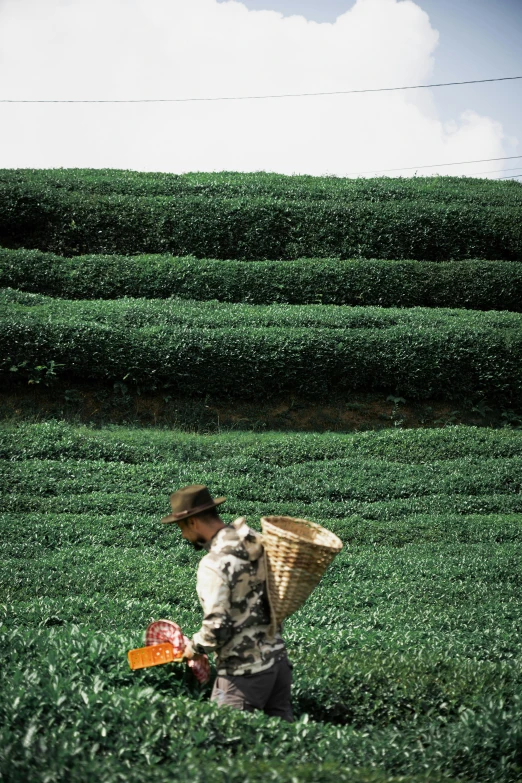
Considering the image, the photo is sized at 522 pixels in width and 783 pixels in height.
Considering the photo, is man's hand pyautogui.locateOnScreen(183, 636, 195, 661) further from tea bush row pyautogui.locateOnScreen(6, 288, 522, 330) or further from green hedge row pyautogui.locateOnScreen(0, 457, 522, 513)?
tea bush row pyautogui.locateOnScreen(6, 288, 522, 330)

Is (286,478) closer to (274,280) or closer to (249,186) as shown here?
(274,280)

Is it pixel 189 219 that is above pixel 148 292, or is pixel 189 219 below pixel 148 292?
above

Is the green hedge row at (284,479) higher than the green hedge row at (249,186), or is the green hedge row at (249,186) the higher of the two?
the green hedge row at (249,186)

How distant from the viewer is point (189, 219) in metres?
22.2

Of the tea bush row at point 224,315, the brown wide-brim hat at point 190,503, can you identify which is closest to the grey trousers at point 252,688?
the brown wide-brim hat at point 190,503

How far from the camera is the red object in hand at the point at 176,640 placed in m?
4.63

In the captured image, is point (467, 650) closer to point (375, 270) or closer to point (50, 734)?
point (50, 734)

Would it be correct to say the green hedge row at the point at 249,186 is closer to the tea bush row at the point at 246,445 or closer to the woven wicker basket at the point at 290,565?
the tea bush row at the point at 246,445

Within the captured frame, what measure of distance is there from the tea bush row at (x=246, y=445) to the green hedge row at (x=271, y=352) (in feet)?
4.67

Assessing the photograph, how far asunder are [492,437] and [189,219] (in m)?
12.1

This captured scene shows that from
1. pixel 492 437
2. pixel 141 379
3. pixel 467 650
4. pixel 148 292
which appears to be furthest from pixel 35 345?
pixel 467 650

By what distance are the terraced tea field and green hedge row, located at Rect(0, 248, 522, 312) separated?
71 millimetres

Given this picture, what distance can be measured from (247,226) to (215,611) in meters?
19.3

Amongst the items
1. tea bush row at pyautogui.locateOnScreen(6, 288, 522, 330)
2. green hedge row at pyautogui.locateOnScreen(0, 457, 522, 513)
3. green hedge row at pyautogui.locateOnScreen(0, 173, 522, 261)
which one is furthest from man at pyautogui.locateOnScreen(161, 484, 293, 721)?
green hedge row at pyautogui.locateOnScreen(0, 173, 522, 261)
